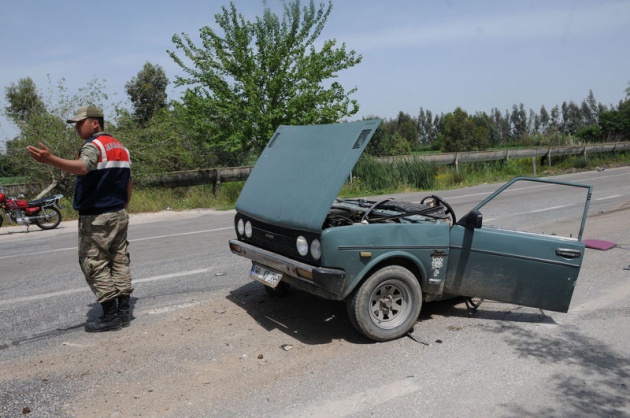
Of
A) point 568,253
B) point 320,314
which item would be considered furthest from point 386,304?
point 568,253

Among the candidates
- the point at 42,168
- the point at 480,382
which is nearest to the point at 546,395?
the point at 480,382

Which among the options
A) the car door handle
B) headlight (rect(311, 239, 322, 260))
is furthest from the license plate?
the car door handle

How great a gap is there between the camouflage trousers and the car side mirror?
3.24m

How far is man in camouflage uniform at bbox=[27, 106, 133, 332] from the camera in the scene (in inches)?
190

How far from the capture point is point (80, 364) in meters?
4.23

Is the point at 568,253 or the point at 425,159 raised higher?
the point at 425,159

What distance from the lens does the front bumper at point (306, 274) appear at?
4180 mm

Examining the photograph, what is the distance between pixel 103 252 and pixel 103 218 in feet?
1.07

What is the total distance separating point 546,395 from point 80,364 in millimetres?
3527

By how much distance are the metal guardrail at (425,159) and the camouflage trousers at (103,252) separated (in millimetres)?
Result: 12687

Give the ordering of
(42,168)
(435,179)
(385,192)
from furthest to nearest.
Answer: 1. (435,179)
2. (385,192)
3. (42,168)

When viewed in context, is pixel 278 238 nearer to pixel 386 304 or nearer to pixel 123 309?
pixel 386 304

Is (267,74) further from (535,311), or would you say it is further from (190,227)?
(535,311)

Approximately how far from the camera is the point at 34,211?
12625 mm
